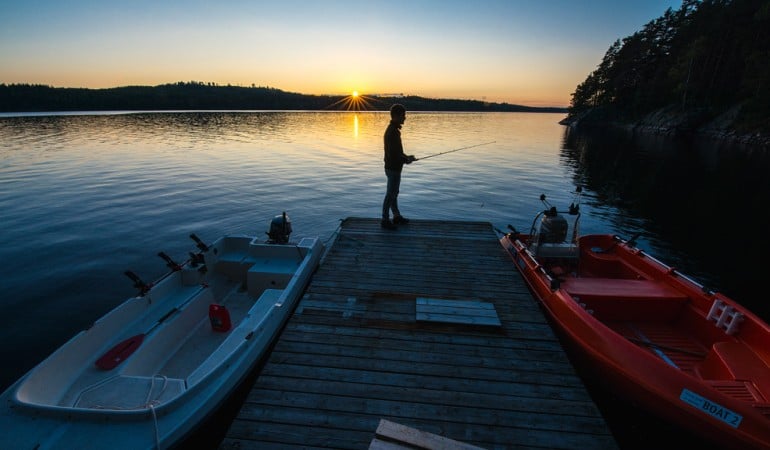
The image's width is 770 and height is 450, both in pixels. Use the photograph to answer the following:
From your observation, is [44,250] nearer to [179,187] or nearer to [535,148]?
[179,187]

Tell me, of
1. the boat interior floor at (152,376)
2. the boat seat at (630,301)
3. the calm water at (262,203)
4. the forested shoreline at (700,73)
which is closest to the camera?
the boat interior floor at (152,376)

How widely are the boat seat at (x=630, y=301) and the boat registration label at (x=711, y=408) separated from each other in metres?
2.05

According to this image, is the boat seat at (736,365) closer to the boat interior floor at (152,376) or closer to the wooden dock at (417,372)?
the wooden dock at (417,372)

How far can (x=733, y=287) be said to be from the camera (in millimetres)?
9555

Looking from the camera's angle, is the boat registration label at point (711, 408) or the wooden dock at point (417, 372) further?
the boat registration label at point (711, 408)

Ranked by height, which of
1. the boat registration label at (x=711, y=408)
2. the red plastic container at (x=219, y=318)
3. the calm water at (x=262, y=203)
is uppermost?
the boat registration label at (x=711, y=408)

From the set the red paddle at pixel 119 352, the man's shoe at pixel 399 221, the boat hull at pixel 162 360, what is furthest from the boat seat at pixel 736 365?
the red paddle at pixel 119 352

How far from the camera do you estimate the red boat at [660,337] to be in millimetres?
3734

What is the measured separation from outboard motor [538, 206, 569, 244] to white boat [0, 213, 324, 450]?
498 centimetres

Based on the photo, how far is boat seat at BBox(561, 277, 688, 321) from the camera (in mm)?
5742

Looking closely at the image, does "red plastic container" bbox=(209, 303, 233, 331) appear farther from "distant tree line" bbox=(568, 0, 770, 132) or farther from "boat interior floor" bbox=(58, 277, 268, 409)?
"distant tree line" bbox=(568, 0, 770, 132)

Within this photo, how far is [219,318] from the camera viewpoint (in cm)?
581

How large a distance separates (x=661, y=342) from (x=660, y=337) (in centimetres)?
16

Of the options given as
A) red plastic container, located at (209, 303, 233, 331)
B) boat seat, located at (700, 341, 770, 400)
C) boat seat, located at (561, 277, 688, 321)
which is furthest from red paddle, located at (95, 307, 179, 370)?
boat seat, located at (700, 341, 770, 400)
